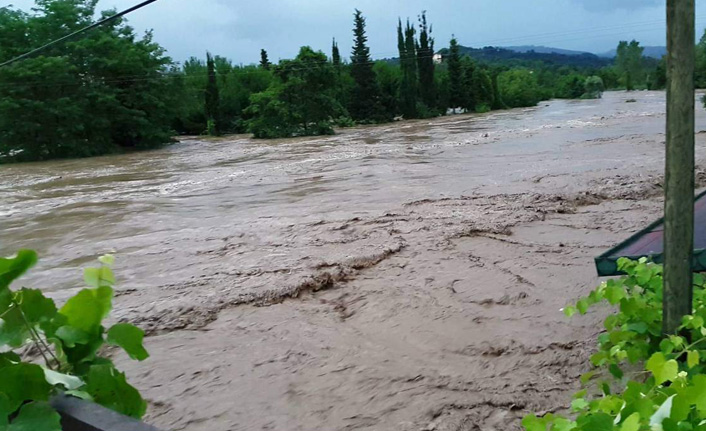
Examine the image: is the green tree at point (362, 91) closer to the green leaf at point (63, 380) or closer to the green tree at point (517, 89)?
the green tree at point (517, 89)

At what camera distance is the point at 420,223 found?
825 cm

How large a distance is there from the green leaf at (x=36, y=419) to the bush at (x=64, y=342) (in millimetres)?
56

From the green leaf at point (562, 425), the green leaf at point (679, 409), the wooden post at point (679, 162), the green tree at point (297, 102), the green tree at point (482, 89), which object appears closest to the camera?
the green leaf at point (679, 409)

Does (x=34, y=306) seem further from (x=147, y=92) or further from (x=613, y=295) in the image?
(x=147, y=92)

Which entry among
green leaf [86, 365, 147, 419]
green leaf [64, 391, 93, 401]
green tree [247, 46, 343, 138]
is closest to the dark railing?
green leaf [64, 391, 93, 401]

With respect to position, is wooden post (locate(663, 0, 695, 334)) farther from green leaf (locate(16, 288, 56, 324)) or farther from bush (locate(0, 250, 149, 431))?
green leaf (locate(16, 288, 56, 324))

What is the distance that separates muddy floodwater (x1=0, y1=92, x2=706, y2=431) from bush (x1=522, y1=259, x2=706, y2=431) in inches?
35.7

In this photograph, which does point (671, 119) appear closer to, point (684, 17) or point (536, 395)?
point (684, 17)

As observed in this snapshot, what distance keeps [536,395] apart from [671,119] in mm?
2073

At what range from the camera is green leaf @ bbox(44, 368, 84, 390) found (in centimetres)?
134

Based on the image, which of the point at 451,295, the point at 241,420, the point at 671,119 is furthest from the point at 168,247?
the point at 671,119

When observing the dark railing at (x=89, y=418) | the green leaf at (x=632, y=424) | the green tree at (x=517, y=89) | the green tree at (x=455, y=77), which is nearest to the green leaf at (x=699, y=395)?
the green leaf at (x=632, y=424)

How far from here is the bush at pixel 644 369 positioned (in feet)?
4.40

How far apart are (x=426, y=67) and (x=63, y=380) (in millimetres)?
47907
